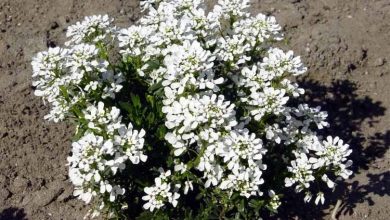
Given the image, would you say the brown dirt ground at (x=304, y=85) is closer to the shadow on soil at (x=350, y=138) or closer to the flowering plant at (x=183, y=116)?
the shadow on soil at (x=350, y=138)

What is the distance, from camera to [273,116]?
524cm

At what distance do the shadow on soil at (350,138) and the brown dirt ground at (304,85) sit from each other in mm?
12

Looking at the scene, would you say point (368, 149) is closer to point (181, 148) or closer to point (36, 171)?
point (181, 148)

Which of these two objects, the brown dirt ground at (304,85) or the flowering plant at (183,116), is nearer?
the flowering plant at (183,116)

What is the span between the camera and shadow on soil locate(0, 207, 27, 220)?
243 inches

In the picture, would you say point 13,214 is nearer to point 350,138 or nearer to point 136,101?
point 136,101

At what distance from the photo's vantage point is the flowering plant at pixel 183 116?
4.58m

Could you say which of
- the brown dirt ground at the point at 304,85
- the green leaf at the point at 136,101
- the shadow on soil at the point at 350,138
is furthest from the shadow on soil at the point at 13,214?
the shadow on soil at the point at 350,138

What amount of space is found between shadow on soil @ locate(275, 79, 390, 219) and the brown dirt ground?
1 cm

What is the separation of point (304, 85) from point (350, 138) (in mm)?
958

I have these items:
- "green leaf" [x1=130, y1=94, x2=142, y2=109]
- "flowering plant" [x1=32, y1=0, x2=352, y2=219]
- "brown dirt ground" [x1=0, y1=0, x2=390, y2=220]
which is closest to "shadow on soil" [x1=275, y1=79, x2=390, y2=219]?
"brown dirt ground" [x1=0, y1=0, x2=390, y2=220]

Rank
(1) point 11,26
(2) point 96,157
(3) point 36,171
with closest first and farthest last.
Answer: (2) point 96,157, (3) point 36,171, (1) point 11,26

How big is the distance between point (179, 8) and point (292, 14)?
3.16 meters

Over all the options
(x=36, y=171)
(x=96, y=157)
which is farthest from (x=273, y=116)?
(x=36, y=171)
